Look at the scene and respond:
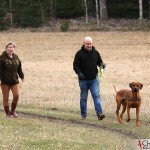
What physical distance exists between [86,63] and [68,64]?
19431 mm

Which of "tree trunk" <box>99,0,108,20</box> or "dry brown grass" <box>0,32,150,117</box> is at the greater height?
"tree trunk" <box>99,0,108,20</box>

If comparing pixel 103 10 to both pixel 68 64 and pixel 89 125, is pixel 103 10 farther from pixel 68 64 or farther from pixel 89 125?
pixel 89 125

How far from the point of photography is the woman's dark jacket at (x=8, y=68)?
13.6 m

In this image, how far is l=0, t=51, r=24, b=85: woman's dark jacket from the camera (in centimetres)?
1360

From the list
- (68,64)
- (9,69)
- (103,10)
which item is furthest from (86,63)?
(103,10)

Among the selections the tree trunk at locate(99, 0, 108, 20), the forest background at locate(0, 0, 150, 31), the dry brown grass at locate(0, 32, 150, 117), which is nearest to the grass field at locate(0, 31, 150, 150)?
the dry brown grass at locate(0, 32, 150, 117)

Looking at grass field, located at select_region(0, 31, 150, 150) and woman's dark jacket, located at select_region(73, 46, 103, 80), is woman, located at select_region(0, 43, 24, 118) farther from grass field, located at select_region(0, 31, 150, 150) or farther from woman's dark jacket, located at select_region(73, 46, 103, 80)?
woman's dark jacket, located at select_region(73, 46, 103, 80)

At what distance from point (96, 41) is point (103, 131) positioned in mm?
32228

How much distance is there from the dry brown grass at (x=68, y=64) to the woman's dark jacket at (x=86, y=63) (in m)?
2.95

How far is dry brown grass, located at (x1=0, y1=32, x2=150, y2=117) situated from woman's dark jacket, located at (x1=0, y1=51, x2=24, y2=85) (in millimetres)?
4442

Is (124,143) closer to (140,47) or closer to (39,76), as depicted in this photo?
(39,76)

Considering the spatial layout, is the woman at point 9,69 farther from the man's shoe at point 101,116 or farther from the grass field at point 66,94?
the man's shoe at point 101,116

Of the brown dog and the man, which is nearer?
the brown dog

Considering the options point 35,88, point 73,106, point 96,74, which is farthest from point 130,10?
point 96,74
